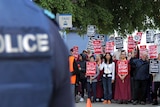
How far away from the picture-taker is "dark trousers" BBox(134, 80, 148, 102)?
14.6 metres

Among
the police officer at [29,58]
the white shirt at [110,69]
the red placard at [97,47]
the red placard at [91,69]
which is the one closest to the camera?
the police officer at [29,58]

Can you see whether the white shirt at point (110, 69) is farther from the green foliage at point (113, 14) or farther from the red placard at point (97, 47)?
the green foliage at point (113, 14)

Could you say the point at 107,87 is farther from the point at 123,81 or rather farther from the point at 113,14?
the point at 113,14

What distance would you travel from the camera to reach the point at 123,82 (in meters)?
14.9

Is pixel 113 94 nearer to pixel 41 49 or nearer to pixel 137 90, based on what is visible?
pixel 137 90

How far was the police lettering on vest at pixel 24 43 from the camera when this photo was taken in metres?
1.33

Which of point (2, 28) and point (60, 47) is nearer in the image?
point (2, 28)

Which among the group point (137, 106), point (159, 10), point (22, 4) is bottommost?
point (137, 106)

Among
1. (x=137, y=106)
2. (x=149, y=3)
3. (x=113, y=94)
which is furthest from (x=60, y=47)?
(x=149, y=3)

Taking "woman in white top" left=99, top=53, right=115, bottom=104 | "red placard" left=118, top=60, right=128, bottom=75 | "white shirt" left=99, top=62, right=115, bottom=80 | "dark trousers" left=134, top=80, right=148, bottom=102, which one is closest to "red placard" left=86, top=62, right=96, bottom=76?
"woman in white top" left=99, top=53, right=115, bottom=104

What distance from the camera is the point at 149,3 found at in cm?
1702

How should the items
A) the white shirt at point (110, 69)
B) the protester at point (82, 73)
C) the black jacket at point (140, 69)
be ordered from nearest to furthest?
the black jacket at point (140, 69), the white shirt at point (110, 69), the protester at point (82, 73)

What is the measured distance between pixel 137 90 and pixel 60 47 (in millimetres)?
13482

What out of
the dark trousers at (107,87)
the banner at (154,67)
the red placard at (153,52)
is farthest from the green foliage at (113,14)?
the banner at (154,67)
